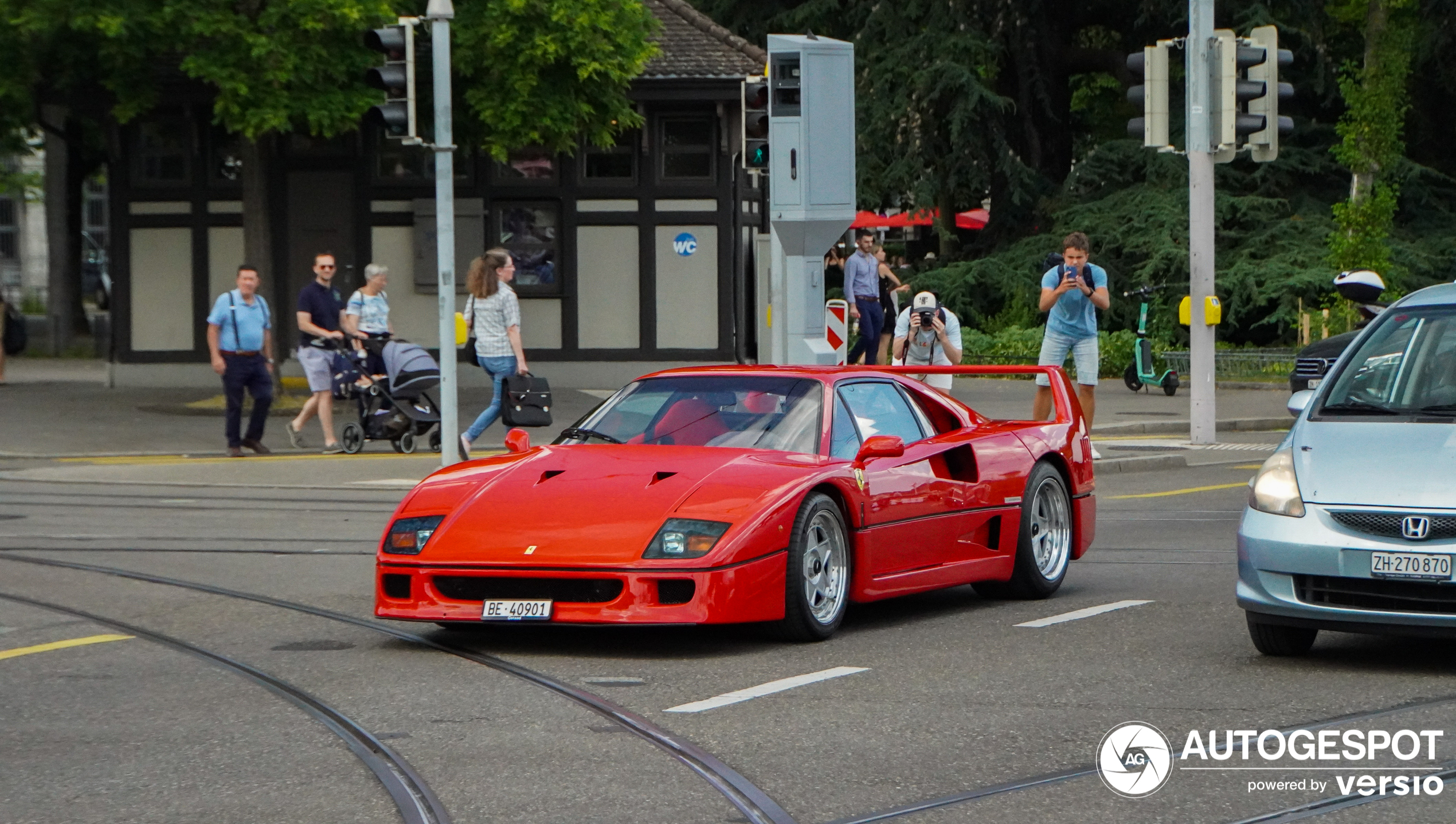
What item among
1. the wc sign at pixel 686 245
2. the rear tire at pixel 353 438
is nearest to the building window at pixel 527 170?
the wc sign at pixel 686 245

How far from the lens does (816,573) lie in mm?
8672

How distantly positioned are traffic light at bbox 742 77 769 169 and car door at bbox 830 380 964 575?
6.27 m

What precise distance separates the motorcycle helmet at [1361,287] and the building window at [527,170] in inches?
661

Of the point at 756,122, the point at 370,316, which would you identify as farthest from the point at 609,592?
the point at 370,316

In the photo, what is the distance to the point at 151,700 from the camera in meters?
7.40

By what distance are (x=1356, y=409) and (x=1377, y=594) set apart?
1.03 metres

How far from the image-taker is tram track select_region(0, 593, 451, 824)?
5.67 metres

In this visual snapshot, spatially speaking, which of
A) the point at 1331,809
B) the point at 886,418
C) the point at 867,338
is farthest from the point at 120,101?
the point at 1331,809

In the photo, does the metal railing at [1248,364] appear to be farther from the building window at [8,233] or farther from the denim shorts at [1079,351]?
the building window at [8,233]

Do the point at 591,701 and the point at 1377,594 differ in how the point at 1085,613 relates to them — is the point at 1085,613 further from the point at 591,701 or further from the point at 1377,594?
the point at 591,701

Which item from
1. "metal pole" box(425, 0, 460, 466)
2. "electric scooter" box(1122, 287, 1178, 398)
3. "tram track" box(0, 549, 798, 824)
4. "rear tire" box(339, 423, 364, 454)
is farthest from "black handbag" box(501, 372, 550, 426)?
"electric scooter" box(1122, 287, 1178, 398)

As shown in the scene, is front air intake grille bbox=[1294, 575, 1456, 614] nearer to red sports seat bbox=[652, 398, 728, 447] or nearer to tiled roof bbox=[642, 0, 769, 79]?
red sports seat bbox=[652, 398, 728, 447]

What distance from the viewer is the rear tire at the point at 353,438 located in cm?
1938

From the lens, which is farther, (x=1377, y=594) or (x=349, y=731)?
(x=1377, y=594)
